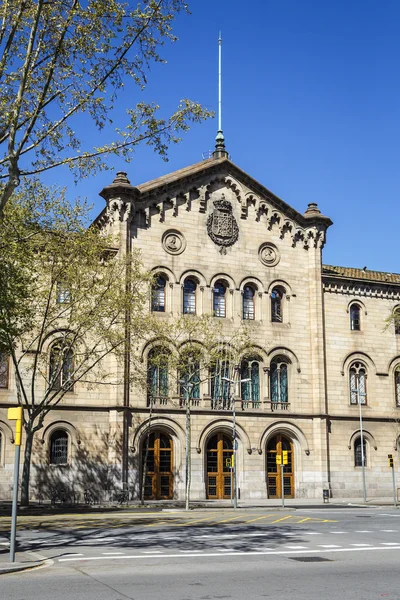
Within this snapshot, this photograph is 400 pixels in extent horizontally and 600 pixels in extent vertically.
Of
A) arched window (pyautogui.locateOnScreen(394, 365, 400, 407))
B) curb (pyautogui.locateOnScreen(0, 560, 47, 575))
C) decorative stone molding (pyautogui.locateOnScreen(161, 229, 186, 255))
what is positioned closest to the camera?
curb (pyautogui.locateOnScreen(0, 560, 47, 575))

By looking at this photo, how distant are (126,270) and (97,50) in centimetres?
1874

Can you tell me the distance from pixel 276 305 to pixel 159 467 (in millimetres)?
13094

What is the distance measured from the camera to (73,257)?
33.1 m

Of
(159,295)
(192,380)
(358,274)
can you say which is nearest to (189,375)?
(192,380)

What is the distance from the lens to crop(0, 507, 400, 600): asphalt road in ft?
41.9

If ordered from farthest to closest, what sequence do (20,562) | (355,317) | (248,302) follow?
(355,317) < (248,302) < (20,562)

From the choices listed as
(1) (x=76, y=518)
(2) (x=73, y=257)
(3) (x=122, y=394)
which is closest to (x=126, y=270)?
(2) (x=73, y=257)

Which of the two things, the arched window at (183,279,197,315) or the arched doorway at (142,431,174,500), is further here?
the arched window at (183,279,197,315)

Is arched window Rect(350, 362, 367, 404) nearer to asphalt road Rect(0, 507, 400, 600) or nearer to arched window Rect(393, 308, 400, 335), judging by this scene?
arched window Rect(393, 308, 400, 335)

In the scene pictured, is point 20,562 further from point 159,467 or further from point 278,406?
point 278,406

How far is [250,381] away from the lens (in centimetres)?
4625

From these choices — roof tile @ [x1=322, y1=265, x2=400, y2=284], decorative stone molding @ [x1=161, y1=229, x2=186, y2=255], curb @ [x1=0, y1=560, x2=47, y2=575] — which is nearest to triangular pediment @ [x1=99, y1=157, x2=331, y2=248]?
decorative stone molding @ [x1=161, y1=229, x2=186, y2=255]

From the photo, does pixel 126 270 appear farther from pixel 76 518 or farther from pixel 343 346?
pixel 343 346

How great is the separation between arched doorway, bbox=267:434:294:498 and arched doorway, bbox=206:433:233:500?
8.94 ft
